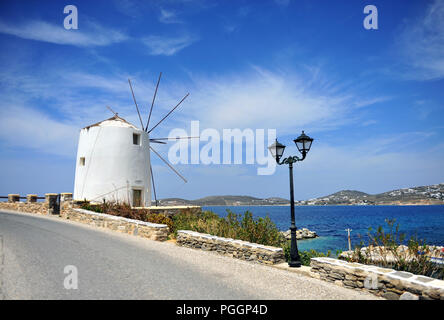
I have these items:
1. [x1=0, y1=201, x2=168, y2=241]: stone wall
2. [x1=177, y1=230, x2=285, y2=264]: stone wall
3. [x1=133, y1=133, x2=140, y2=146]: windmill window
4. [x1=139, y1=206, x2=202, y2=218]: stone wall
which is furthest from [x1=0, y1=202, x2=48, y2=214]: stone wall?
[x1=177, y1=230, x2=285, y2=264]: stone wall

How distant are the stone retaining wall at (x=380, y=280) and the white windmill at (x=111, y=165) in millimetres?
15656

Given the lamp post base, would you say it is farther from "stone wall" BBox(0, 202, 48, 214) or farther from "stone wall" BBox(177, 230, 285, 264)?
"stone wall" BBox(0, 202, 48, 214)

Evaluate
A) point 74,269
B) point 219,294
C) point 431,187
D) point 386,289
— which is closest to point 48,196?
point 74,269

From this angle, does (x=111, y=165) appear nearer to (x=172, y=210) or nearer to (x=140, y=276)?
(x=172, y=210)

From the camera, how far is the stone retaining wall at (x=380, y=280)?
15.1 feet

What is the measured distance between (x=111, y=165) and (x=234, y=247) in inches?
536

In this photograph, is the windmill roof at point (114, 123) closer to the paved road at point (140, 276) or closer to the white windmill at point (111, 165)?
the white windmill at point (111, 165)

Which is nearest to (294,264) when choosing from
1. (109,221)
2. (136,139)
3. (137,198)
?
(109,221)

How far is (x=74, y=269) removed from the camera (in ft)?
20.1

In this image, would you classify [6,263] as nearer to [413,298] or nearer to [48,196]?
[413,298]

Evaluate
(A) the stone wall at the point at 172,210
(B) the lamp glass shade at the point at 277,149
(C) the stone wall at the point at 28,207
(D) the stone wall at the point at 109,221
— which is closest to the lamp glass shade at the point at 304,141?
(B) the lamp glass shade at the point at 277,149

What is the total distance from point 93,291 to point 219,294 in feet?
7.11

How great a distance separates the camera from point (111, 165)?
19344mm

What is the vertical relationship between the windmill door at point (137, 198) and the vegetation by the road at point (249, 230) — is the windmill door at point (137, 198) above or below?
above
